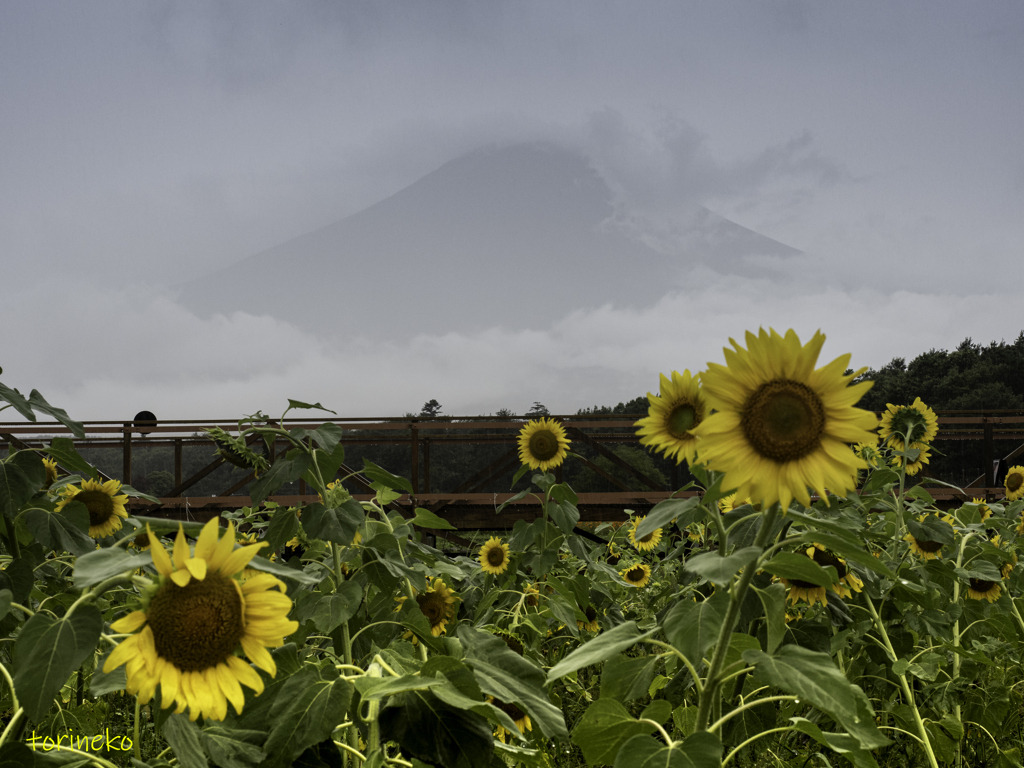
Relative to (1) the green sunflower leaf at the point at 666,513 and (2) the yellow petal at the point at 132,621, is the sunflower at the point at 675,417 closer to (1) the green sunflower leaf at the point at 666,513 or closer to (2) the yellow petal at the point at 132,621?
(1) the green sunflower leaf at the point at 666,513

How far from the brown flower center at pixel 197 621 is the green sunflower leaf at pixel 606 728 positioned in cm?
45

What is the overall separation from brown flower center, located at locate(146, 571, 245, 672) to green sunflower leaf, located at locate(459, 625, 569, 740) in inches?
11.1

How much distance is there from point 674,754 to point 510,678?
20cm

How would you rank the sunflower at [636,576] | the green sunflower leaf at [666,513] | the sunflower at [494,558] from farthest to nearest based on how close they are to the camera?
the sunflower at [636,576]
the sunflower at [494,558]
the green sunflower leaf at [666,513]

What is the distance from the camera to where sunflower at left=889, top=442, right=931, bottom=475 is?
222cm

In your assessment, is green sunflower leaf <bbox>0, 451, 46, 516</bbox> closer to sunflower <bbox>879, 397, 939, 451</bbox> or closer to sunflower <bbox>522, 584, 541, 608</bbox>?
sunflower <bbox>522, 584, 541, 608</bbox>

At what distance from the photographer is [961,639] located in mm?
2029

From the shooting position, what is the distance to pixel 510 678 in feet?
2.66

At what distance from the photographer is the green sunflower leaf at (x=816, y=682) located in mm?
682

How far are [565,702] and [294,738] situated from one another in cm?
197

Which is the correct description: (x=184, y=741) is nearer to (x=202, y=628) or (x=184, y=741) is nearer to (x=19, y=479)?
(x=202, y=628)

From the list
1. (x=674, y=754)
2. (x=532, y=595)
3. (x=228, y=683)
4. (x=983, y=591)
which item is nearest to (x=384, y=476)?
(x=228, y=683)

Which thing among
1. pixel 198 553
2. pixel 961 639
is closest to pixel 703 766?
pixel 198 553

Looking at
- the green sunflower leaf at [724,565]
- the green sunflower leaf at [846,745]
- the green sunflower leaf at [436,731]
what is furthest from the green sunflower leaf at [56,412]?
the green sunflower leaf at [846,745]
